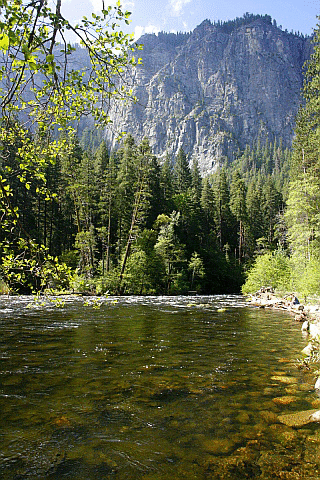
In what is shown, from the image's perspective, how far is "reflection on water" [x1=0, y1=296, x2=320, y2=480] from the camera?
13.1ft

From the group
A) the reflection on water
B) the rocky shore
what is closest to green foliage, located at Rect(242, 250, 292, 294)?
the rocky shore

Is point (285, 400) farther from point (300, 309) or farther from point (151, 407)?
point (300, 309)

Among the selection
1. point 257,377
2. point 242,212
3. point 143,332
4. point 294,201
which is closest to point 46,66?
point 257,377

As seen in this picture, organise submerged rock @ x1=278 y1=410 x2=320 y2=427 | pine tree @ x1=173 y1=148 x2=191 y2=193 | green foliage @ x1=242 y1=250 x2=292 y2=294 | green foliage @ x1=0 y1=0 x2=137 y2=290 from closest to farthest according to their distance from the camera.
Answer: green foliage @ x1=0 y1=0 x2=137 y2=290 → submerged rock @ x1=278 y1=410 x2=320 y2=427 → green foliage @ x1=242 y1=250 x2=292 y2=294 → pine tree @ x1=173 y1=148 x2=191 y2=193

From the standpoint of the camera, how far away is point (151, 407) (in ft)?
18.6

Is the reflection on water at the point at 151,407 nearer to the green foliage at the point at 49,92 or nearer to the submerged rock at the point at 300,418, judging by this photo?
the submerged rock at the point at 300,418

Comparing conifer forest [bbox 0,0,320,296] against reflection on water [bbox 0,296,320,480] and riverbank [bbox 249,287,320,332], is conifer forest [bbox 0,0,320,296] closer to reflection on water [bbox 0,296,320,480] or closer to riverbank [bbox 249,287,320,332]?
riverbank [bbox 249,287,320,332]

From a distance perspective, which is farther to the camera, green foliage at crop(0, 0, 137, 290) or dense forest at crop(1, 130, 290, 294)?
dense forest at crop(1, 130, 290, 294)

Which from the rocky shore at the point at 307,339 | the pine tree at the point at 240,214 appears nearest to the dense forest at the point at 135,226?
the pine tree at the point at 240,214

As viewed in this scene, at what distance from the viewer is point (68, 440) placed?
4.55 m

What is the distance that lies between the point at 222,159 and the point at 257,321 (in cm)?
17868

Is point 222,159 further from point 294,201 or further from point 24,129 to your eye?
point 24,129

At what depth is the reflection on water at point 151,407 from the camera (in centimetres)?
399

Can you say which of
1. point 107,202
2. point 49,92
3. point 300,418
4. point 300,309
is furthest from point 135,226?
point 49,92
